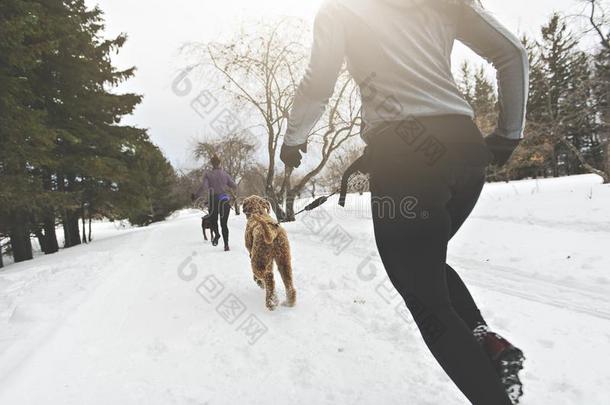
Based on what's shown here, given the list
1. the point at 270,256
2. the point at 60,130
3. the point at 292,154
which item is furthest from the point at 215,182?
the point at 292,154

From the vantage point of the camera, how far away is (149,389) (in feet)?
6.69

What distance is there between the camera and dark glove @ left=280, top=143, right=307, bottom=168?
143 centimetres

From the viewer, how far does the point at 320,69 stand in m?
1.23

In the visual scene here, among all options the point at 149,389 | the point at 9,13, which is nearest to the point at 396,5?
the point at 149,389

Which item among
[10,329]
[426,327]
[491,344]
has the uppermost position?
[426,327]

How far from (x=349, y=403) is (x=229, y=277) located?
11.1 ft

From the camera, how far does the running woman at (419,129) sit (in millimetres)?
1146

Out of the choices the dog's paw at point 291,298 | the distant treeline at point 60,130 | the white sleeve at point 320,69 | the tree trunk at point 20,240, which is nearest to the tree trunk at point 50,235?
the distant treeline at point 60,130

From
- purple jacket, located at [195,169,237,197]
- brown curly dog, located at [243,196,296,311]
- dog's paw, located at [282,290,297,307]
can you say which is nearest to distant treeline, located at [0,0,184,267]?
purple jacket, located at [195,169,237,197]

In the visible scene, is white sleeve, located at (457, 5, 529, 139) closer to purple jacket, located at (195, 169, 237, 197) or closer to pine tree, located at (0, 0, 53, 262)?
purple jacket, located at (195, 169, 237, 197)

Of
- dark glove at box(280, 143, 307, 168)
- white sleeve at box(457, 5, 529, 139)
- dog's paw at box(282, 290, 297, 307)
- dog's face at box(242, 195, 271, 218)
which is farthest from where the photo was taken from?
dog's face at box(242, 195, 271, 218)

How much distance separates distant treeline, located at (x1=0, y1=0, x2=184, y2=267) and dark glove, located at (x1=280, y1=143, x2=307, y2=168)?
27.3 ft

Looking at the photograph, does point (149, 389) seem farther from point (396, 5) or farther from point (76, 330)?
point (396, 5)

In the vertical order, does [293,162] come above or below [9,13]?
below
